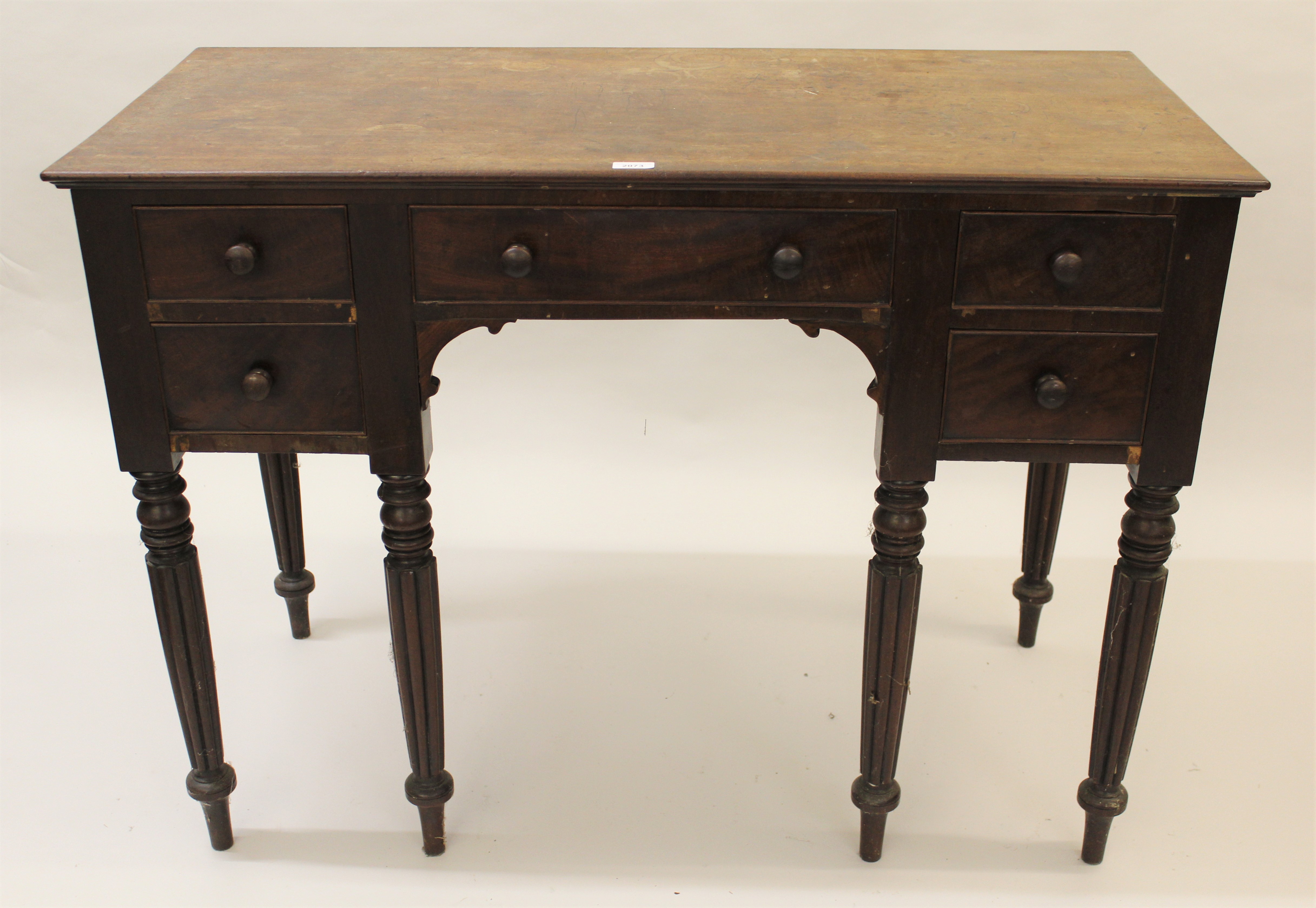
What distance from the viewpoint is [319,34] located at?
10.8 ft

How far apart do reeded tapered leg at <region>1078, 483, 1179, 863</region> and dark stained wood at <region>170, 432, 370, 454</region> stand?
3.74ft

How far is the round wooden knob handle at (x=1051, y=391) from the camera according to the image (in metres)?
1.92

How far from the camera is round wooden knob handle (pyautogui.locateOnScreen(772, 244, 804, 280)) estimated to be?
187 centimetres

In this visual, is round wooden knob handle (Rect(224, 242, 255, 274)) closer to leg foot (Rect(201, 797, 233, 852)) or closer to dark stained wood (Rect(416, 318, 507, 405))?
dark stained wood (Rect(416, 318, 507, 405))

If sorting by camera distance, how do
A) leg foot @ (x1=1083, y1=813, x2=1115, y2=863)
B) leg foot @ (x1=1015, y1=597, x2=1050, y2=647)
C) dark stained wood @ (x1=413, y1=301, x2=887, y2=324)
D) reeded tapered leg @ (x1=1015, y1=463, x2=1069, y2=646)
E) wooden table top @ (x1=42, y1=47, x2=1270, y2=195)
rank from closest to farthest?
wooden table top @ (x1=42, y1=47, x2=1270, y2=195), dark stained wood @ (x1=413, y1=301, x2=887, y2=324), leg foot @ (x1=1083, y1=813, x2=1115, y2=863), reeded tapered leg @ (x1=1015, y1=463, x2=1069, y2=646), leg foot @ (x1=1015, y1=597, x2=1050, y2=647)

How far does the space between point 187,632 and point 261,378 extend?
0.47 m

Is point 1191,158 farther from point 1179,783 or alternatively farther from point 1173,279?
point 1179,783

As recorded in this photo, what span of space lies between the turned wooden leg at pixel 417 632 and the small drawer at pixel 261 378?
0.15 meters

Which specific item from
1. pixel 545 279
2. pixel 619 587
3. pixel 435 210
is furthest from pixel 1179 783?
pixel 435 210

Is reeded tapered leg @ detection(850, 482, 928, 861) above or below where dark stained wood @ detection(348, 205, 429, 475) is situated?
below

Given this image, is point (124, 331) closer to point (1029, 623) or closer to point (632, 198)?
point (632, 198)

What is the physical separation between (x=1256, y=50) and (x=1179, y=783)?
1.75 m

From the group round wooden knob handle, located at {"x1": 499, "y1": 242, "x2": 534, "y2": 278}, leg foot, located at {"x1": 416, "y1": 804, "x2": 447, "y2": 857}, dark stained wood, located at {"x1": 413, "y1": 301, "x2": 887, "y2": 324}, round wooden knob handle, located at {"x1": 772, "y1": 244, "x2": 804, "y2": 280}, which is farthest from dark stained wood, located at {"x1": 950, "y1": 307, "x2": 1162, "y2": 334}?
leg foot, located at {"x1": 416, "y1": 804, "x2": 447, "y2": 857}

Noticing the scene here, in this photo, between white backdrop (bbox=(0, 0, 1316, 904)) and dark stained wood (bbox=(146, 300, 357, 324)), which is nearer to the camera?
dark stained wood (bbox=(146, 300, 357, 324))
